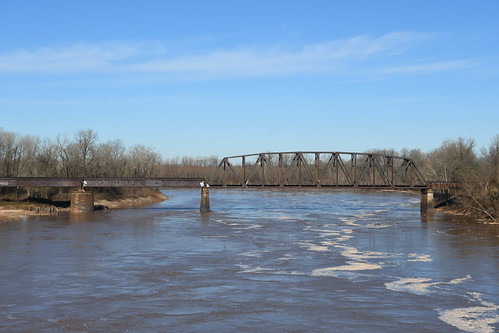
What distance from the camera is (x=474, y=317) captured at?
848 inches

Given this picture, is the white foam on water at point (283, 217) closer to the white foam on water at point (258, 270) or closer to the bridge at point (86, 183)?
the bridge at point (86, 183)

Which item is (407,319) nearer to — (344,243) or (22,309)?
(22,309)

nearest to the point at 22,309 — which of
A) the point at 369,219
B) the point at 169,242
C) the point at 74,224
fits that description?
the point at 169,242

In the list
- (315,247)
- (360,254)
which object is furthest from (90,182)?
(360,254)

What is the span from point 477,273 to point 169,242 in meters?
22.8

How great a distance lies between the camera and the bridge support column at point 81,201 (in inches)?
2965

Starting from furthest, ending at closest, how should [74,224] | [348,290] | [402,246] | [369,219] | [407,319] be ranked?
[369,219] < [74,224] < [402,246] < [348,290] < [407,319]

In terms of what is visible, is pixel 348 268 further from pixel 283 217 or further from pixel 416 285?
pixel 283 217

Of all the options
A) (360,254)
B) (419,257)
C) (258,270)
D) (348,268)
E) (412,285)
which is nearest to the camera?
(412,285)

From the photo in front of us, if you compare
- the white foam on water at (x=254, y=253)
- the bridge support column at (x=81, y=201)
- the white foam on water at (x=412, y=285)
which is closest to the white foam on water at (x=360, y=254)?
the white foam on water at (x=254, y=253)

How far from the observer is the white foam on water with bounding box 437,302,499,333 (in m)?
20.1

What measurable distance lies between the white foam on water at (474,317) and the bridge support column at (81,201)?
2388 inches

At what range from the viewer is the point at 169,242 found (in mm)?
44375

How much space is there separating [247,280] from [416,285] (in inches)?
320
